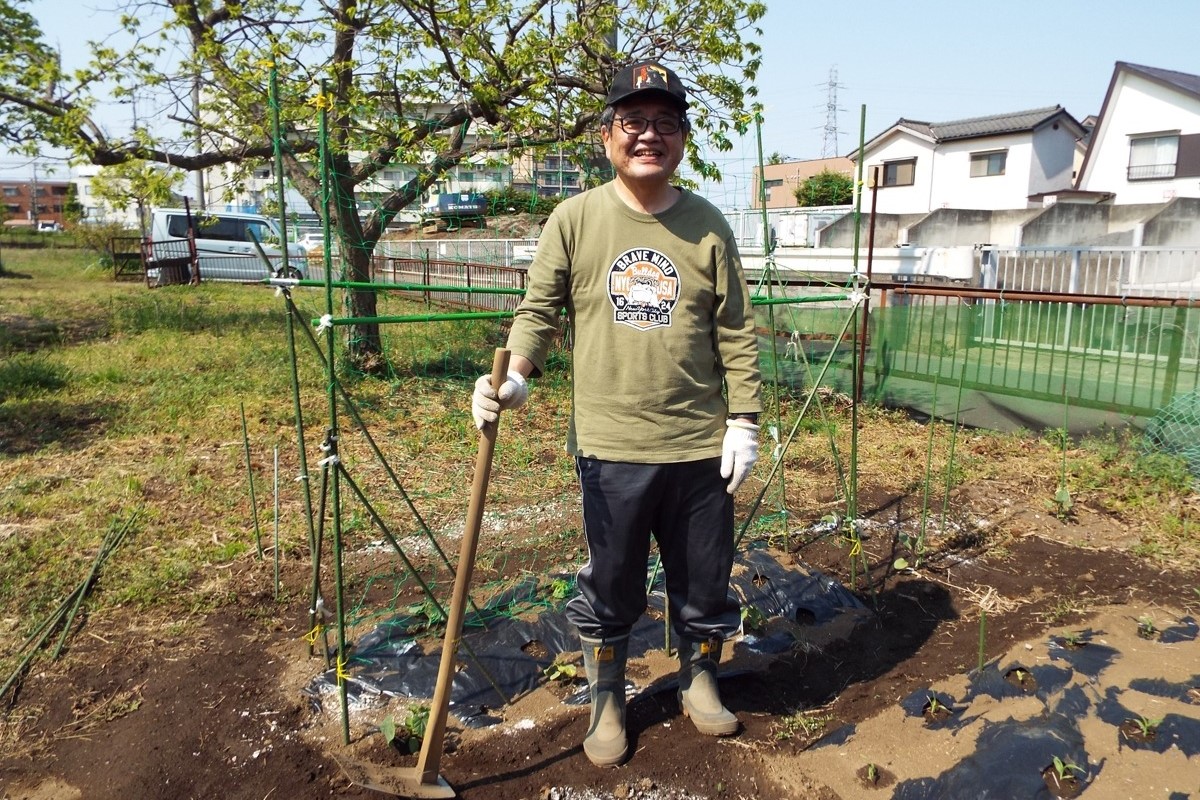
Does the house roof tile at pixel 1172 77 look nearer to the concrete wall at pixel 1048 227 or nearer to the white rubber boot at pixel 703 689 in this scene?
the concrete wall at pixel 1048 227

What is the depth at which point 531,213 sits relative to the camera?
156 inches

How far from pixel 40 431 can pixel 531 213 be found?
3937 millimetres

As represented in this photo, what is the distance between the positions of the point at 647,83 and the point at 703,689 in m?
1.75

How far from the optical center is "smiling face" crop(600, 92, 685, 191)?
2.13 m

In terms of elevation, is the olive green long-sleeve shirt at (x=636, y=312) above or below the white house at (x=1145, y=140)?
below

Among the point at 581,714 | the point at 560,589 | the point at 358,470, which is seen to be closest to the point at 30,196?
the point at 358,470

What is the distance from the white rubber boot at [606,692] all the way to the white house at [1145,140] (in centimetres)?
2282

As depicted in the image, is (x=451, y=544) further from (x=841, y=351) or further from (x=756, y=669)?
(x=841, y=351)

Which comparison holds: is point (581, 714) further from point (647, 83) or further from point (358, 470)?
point (358, 470)

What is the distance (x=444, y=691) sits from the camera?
2.11 meters

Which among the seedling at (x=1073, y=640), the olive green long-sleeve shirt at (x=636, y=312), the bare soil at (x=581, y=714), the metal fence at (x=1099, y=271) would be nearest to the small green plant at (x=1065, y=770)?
the bare soil at (x=581, y=714)

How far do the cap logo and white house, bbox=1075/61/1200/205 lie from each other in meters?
22.6

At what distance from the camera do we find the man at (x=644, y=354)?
2.19 m

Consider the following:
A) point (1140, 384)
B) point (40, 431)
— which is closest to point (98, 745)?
point (40, 431)
